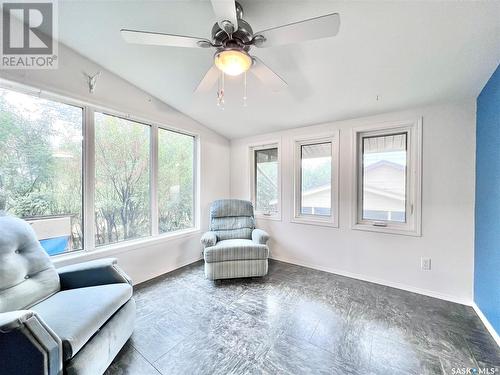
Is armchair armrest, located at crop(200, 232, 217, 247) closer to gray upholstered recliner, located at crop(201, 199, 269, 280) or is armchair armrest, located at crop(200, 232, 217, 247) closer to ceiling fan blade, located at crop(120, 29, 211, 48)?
gray upholstered recliner, located at crop(201, 199, 269, 280)

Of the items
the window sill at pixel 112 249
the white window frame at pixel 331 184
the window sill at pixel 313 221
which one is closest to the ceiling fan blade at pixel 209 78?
the white window frame at pixel 331 184

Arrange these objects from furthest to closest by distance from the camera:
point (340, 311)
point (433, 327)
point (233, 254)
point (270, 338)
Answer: point (233, 254), point (340, 311), point (433, 327), point (270, 338)

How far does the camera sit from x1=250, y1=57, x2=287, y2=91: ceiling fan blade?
143 centimetres

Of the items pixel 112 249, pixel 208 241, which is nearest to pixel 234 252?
pixel 208 241

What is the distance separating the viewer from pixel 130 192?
2.64m

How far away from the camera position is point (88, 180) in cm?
224

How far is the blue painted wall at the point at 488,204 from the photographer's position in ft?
5.28

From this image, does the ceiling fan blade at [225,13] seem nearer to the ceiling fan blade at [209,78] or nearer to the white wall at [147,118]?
the ceiling fan blade at [209,78]

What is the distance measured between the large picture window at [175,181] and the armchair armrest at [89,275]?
1.30 metres

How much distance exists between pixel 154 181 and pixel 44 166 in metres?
1.10

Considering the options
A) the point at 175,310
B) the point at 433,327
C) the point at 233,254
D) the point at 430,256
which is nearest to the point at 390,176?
the point at 430,256

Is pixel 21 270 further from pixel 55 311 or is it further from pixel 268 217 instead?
pixel 268 217

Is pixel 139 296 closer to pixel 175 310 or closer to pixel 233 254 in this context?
pixel 175 310

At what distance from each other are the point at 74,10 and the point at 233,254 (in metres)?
2.76
